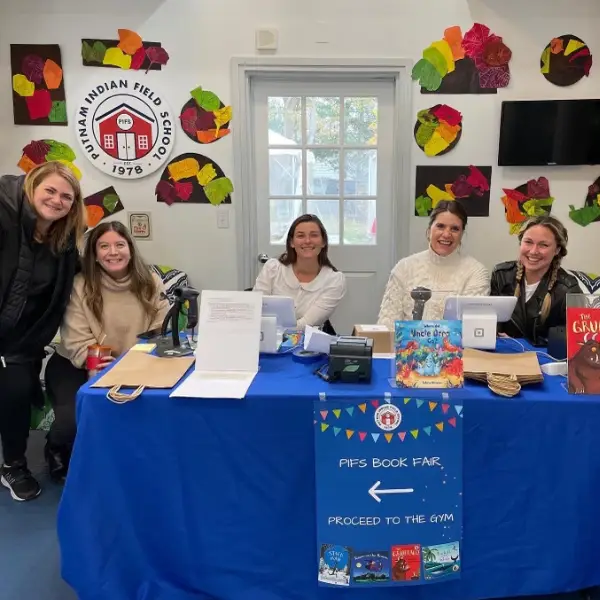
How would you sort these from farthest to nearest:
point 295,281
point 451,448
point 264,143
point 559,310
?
point 264,143 → point 295,281 → point 559,310 → point 451,448

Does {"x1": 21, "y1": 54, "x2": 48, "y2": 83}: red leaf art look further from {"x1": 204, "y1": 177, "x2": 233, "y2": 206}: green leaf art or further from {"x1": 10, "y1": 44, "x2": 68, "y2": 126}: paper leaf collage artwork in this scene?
{"x1": 204, "y1": 177, "x2": 233, "y2": 206}: green leaf art

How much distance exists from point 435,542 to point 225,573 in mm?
613

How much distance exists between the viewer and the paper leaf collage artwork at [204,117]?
321cm

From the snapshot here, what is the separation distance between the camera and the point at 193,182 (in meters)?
3.30

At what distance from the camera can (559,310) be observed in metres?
2.19

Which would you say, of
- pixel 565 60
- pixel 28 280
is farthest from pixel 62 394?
pixel 565 60

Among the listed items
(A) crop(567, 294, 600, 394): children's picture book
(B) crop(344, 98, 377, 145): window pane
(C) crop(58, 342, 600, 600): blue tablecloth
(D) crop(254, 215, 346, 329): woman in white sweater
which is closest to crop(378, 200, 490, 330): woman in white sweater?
(D) crop(254, 215, 346, 329): woman in white sweater

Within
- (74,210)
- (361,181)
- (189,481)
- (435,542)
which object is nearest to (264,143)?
(361,181)

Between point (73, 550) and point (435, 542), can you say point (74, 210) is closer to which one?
point (73, 550)

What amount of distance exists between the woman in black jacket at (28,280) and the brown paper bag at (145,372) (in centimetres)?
64

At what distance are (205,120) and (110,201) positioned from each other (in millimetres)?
753

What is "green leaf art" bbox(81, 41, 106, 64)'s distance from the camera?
Result: 315 centimetres

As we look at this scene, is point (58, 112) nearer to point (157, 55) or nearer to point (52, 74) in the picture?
point (52, 74)

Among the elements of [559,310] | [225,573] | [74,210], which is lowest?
[225,573]
